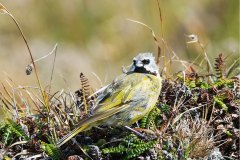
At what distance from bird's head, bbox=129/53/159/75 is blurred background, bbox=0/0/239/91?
5.92 meters

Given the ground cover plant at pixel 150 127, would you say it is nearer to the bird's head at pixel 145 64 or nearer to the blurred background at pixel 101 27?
the bird's head at pixel 145 64

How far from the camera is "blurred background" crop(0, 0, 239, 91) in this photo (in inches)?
513

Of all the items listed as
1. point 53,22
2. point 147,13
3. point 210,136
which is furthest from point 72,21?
point 210,136

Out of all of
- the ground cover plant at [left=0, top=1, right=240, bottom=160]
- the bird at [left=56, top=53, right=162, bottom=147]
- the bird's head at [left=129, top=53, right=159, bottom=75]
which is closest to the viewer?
the ground cover plant at [left=0, top=1, right=240, bottom=160]

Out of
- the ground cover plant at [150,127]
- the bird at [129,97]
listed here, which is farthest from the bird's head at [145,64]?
the ground cover plant at [150,127]

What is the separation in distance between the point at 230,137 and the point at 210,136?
0.61 feet

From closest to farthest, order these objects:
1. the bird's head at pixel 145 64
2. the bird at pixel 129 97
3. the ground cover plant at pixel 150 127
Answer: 1. the ground cover plant at pixel 150 127
2. the bird at pixel 129 97
3. the bird's head at pixel 145 64

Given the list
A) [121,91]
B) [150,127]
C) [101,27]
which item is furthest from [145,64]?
[101,27]

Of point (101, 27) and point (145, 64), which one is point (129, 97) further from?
point (101, 27)

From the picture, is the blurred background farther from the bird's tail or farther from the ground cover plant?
the bird's tail

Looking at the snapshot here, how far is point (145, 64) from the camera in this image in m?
6.70

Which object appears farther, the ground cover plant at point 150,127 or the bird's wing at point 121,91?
the bird's wing at point 121,91

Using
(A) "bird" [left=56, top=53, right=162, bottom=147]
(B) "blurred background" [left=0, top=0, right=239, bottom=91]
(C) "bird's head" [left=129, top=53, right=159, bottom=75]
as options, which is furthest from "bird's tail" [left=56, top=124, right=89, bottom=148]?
(B) "blurred background" [left=0, top=0, right=239, bottom=91]

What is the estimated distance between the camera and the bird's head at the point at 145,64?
263 inches
